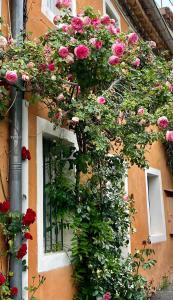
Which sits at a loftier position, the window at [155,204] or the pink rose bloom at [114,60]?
the pink rose bloom at [114,60]

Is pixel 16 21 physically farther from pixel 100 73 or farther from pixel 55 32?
pixel 100 73

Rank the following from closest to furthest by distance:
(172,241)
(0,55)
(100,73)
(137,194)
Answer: (0,55), (100,73), (137,194), (172,241)

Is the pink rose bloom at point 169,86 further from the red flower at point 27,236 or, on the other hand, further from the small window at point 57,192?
the red flower at point 27,236

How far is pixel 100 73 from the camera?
4.93 metres

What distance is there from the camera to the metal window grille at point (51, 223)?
5.06m

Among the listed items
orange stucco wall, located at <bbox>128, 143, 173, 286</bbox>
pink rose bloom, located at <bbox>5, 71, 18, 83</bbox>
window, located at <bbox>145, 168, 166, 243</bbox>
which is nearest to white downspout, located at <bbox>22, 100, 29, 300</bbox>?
pink rose bloom, located at <bbox>5, 71, 18, 83</bbox>

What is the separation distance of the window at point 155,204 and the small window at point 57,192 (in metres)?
4.34

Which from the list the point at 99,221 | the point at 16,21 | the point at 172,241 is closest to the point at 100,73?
the point at 16,21

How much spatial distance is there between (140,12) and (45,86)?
18.4 ft

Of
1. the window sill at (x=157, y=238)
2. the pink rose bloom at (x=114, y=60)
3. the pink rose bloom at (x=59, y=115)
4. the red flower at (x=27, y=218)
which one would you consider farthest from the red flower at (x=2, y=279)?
the window sill at (x=157, y=238)

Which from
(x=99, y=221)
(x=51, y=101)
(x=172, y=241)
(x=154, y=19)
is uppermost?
(x=154, y=19)

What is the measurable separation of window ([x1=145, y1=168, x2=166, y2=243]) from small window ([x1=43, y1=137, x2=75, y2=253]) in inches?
171

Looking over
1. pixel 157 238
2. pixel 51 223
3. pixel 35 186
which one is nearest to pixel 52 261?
pixel 51 223

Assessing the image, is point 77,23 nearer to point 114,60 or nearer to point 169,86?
point 114,60
